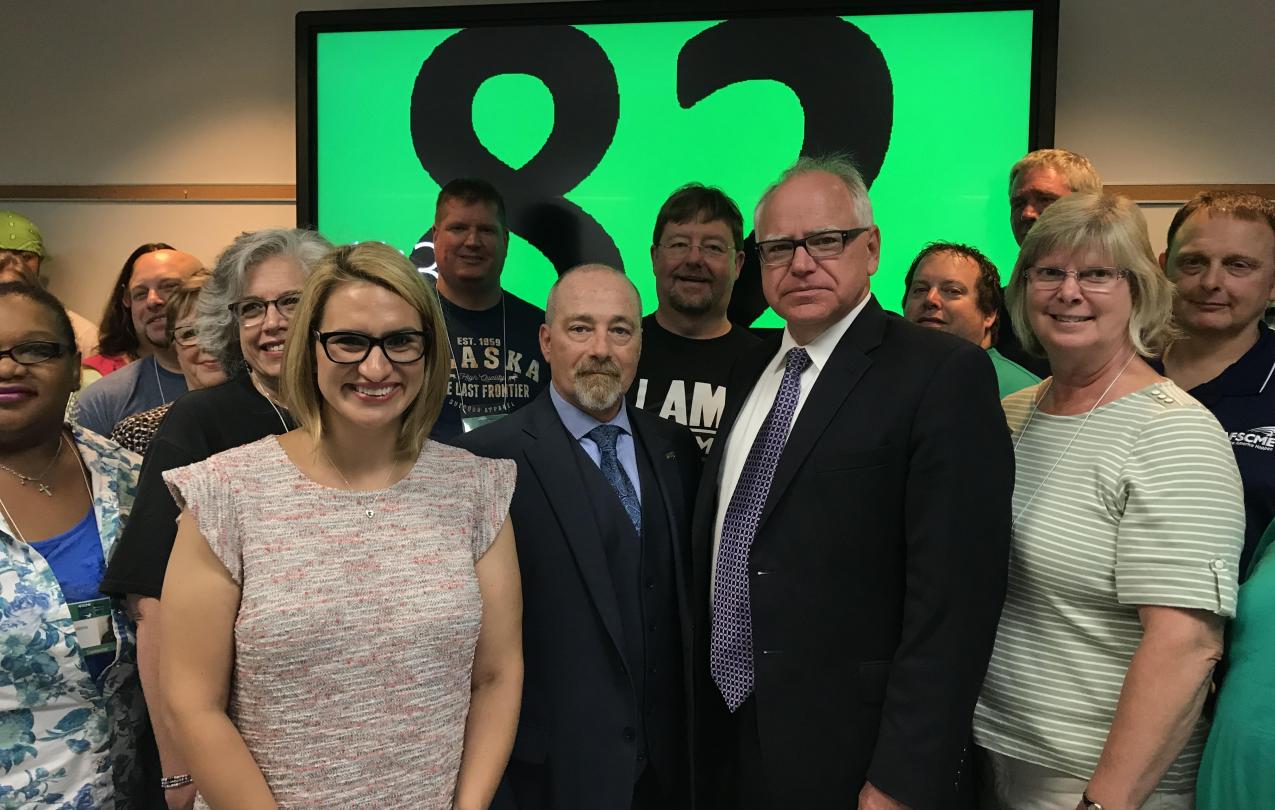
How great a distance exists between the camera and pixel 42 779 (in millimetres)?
1720

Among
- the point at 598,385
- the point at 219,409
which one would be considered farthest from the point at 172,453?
the point at 598,385

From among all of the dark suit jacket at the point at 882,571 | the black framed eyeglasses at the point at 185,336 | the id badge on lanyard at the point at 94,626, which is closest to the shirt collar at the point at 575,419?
the dark suit jacket at the point at 882,571

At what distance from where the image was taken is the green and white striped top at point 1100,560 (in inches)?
62.6

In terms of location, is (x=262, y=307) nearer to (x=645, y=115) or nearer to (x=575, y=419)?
(x=575, y=419)

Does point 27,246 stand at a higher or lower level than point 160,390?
higher

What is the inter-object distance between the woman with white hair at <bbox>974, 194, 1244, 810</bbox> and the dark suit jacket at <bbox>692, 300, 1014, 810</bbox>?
0.12 meters

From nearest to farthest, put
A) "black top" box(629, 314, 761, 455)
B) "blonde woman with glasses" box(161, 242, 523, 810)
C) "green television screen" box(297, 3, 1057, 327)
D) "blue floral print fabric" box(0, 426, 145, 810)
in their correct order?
1. "blonde woman with glasses" box(161, 242, 523, 810)
2. "blue floral print fabric" box(0, 426, 145, 810)
3. "black top" box(629, 314, 761, 455)
4. "green television screen" box(297, 3, 1057, 327)

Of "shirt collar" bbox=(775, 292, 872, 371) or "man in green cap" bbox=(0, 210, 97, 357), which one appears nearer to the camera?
"shirt collar" bbox=(775, 292, 872, 371)

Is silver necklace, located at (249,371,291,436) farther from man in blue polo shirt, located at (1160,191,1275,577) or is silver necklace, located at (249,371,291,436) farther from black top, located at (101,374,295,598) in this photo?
man in blue polo shirt, located at (1160,191,1275,577)

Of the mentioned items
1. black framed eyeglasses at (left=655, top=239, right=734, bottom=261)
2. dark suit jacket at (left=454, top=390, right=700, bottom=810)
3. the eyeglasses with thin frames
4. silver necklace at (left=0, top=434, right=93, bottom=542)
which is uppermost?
black framed eyeglasses at (left=655, top=239, right=734, bottom=261)

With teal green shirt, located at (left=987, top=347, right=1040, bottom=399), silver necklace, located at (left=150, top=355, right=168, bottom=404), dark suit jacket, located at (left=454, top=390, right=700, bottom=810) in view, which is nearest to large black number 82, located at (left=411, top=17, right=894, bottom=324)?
teal green shirt, located at (left=987, top=347, right=1040, bottom=399)

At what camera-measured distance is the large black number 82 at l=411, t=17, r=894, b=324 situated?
12.2 ft

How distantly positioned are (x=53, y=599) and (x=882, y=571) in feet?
5.27

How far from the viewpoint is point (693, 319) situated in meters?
3.14
